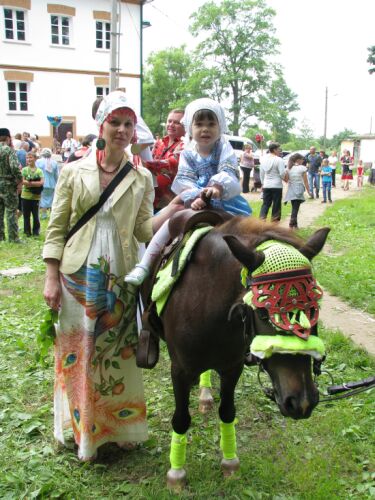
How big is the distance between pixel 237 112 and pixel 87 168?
4809 centimetres

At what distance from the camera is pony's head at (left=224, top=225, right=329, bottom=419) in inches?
73.2

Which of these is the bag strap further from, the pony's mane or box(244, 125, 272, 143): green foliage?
box(244, 125, 272, 143): green foliage

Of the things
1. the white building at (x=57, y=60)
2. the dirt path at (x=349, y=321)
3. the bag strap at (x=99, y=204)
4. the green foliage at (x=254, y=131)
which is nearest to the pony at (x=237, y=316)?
the bag strap at (x=99, y=204)

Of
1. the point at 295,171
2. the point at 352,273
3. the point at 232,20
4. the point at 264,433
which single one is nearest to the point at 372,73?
the point at 295,171

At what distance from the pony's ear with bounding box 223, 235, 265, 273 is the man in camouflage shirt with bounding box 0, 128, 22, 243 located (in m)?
8.81

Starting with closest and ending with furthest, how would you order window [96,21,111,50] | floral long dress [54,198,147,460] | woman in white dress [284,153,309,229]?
floral long dress [54,198,147,460], woman in white dress [284,153,309,229], window [96,21,111,50]

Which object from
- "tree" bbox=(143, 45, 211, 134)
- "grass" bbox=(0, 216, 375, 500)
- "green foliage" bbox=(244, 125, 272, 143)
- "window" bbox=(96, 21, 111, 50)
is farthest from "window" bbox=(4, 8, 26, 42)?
"tree" bbox=(143, 45, 211, 134)

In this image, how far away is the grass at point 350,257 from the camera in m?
6.63

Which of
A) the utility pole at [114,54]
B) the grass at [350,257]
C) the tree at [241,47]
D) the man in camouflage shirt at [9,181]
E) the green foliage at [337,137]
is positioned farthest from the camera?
the green foliage at [337,137]

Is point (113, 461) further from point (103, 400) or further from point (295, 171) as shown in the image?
point (295, 171)

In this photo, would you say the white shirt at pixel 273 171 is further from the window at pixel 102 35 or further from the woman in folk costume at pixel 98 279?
the window at pixel 102 35

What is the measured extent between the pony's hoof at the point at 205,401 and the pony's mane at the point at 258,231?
1937 millimetres

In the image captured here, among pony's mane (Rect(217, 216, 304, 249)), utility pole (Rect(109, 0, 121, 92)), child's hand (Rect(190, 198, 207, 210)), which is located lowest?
pony's mane (Rect(217, 216, 304, 249))

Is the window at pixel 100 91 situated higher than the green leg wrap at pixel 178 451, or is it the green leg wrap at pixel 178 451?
the window at pixel 100 91
